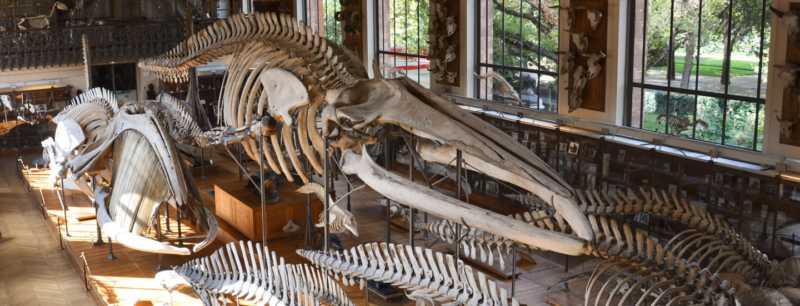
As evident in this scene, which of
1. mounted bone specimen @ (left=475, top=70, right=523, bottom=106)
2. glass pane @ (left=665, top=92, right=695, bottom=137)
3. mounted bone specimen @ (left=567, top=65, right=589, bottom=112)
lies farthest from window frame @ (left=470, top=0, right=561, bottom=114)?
glass pane @ (left=665, top=92, right=695, bottom=137)

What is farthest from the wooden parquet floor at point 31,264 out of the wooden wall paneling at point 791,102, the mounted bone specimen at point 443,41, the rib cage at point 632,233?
the wooden wall paneling at point 791,102

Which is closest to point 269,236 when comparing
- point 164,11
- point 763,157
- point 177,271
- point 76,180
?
point 76,180

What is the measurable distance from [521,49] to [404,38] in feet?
12.4

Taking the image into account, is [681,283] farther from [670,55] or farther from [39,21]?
[39,21]

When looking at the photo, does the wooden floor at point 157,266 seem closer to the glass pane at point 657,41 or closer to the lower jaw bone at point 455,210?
the glass pane at point 657,41

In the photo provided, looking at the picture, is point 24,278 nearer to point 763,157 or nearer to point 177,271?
point 177,271

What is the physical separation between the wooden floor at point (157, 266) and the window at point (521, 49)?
126 inches

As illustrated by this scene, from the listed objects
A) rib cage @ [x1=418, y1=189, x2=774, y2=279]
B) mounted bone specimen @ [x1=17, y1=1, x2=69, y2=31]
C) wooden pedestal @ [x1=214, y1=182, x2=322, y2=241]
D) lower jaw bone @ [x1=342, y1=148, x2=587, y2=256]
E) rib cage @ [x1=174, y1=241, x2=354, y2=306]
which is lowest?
wooden pedestal @ [x1=214, y1=182, x2=322, y2=241]

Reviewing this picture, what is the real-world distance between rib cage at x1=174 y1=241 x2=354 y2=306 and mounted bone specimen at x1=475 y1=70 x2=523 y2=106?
809cm

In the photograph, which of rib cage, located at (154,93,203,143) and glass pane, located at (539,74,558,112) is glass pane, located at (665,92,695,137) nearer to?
glass pane, located at (539,74,558,112)

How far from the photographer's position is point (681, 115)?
1121cm

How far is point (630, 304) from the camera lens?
7.65 m

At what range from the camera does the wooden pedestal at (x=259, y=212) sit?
11094mm

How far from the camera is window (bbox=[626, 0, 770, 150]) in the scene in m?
10.2
